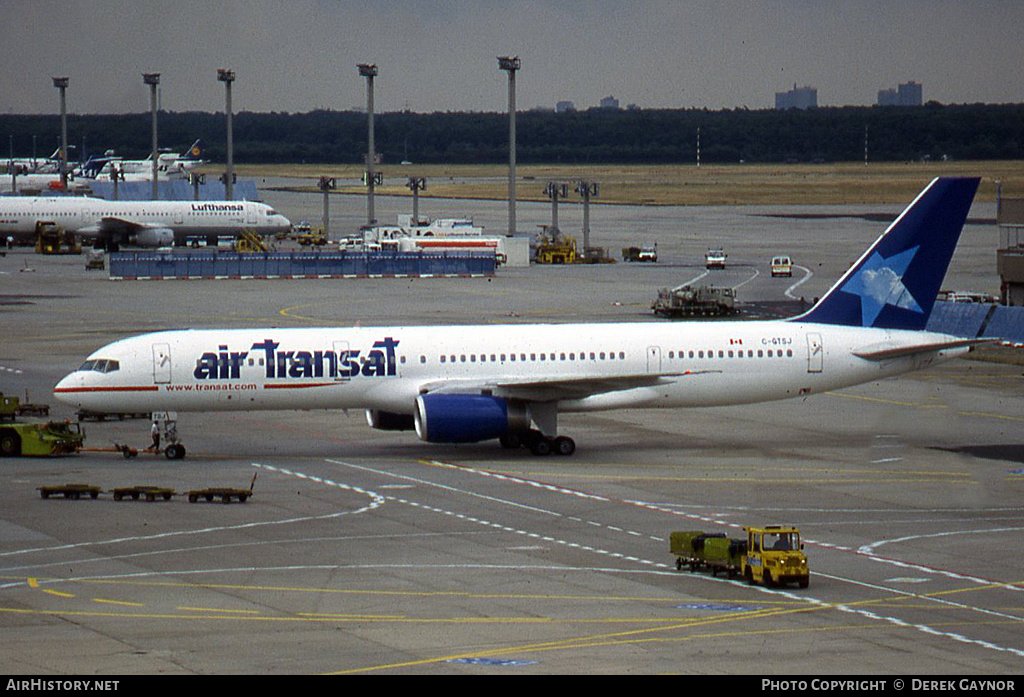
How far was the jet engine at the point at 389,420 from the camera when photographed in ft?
173

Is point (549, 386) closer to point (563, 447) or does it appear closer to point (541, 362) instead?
point (541, 362)

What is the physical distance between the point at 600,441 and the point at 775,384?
668 centimetres

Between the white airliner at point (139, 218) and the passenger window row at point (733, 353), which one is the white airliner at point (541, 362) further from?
the white airliner at point (139, 218)

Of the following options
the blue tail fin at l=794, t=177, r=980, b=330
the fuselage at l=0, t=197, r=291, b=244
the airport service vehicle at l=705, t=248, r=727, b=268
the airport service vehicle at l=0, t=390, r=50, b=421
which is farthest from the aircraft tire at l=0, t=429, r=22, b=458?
the fuselage at l=0, t=197, r=291, b=244

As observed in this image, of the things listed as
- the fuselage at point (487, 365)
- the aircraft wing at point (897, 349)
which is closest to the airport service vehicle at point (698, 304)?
the fuselage at point (487, 365)

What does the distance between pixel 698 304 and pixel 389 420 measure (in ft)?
155

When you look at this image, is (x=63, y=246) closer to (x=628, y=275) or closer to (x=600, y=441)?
(x=628, y=275)

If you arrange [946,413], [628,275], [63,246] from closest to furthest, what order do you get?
[946,413] < [628,275] < [63,246]

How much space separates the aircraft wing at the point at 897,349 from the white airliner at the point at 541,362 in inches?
1.9

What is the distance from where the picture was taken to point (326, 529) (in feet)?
132

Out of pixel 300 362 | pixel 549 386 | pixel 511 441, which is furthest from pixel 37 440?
pixel 549 386

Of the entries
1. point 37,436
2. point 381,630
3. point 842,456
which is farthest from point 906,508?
point 37,436

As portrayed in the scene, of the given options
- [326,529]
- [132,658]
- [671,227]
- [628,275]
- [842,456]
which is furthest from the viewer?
A: [671,227]

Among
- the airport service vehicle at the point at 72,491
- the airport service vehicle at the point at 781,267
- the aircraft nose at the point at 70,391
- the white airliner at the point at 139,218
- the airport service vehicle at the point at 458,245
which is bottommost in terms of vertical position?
the airport service vehicle at the point at 72,491
